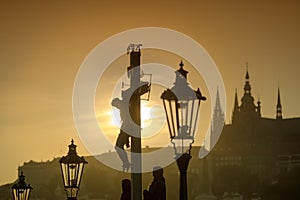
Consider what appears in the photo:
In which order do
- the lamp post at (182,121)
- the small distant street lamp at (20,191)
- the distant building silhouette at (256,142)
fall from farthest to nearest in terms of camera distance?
1. the distant building silhouette at (256,142)
2. the small distant street lamp at (20,191)
3. the lamp post at (182,121)

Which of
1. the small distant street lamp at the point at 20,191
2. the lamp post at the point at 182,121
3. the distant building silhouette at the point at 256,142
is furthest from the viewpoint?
the distant building silhouette at the point at 256,142

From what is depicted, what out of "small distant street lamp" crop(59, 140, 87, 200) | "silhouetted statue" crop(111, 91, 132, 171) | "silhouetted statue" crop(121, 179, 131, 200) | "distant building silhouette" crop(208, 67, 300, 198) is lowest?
"silhouetted statue" crop(121, 179, 131, 200)

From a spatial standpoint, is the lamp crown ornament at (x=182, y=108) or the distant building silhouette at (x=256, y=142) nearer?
the lamp crown ornament at (x=182, y=108)

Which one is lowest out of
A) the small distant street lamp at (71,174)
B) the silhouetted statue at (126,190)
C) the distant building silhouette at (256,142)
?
the silhouetted statue at (126,190)

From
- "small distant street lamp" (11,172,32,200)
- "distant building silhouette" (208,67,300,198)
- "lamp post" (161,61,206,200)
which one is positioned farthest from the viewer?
"distant building silhouette" (208,67,300,198)

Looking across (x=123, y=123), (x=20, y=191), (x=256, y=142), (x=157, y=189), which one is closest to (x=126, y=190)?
(x=157, y=189)

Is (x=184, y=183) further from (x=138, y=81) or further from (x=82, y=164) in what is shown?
(x=82, y=164)

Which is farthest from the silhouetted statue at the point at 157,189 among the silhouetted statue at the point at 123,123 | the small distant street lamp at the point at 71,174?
the small distant street lamp at the point at 71,174

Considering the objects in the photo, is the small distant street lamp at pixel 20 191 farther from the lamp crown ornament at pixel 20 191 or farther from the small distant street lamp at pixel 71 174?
the small distant street lamp at pixel 71 174

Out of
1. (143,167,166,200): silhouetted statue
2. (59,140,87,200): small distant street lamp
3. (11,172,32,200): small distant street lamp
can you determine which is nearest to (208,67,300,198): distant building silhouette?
(11,172,32,200): small distant street lamp

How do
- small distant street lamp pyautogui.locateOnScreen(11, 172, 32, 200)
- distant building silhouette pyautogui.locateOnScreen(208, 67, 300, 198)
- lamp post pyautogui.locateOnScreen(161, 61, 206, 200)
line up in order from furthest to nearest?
distant building silhouette pyautogui.locateOnScreen(208, 67, 300, 198) < small distant street lamp pyautogui.locateOnScreen(11, 172, 32, 200) < lamp post pyautogui.locateOnScreen(161, 61, 206, 200)

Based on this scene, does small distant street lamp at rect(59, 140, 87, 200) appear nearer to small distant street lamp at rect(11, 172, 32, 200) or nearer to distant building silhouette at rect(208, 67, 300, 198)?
small distant street lamp at rect(11, 172, 32, 200)

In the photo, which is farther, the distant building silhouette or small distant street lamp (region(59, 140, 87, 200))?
the distant building silhouette

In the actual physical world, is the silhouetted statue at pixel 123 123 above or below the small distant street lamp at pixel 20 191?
above
